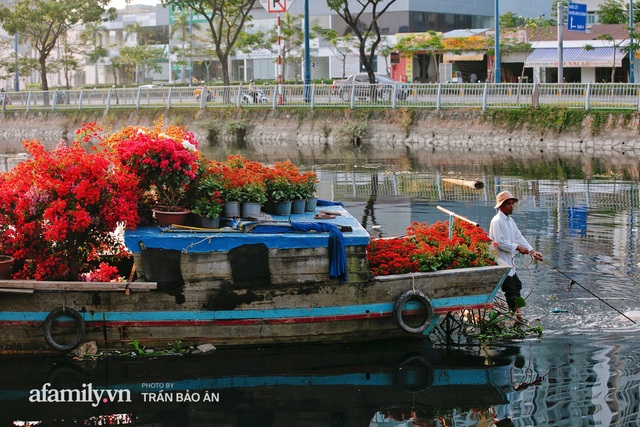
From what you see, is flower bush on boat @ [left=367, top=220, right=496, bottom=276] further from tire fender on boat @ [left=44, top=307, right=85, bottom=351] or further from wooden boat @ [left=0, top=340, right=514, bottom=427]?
tire fender on boat @ [left=44, top=307, right=85, bottom=351]

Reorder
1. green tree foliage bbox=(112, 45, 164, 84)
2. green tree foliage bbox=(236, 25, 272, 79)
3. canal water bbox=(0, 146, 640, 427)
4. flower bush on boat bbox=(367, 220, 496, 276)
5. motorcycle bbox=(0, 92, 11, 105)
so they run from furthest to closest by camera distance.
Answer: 1. green tree foliage bbox=(112, 45, 164, 84)
2. green tree foliage bbox=(236, 25, 272, 79)
3. motorcycle bbox=(0, 92, 11, 105)
4. flower bush on boat bbox=(367, 220, 496, 276)
5. canal water bbox=(0, 146, 640, 427)

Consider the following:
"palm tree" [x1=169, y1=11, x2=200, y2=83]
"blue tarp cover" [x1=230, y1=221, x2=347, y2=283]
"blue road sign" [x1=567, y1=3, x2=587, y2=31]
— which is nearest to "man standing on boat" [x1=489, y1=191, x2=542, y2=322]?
"blue tarp cover" [x1=230, y1=221, x2=347, y2=283]

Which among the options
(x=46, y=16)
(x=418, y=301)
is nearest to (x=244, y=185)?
(x=418, y=301)

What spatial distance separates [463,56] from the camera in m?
64.6

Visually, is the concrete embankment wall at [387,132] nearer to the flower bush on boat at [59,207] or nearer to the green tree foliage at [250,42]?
the flower bush on boat at [59,207]

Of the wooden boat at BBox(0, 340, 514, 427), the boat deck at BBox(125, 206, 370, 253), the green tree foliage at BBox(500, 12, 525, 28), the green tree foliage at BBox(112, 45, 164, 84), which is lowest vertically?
the wooden boat at BBox(0, 340, 514, 427)

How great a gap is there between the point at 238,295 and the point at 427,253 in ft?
6.89

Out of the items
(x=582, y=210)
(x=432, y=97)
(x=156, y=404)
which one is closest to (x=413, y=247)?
(x=156, y=404)

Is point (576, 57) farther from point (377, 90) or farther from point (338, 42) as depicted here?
point (338, 42)

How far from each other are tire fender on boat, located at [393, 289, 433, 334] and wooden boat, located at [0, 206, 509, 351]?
0.01m

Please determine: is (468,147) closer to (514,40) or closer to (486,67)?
(514,40)

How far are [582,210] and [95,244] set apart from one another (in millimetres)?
12774

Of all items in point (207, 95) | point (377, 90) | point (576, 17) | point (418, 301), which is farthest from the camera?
point (576, 17)

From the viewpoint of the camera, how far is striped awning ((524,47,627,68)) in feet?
182
